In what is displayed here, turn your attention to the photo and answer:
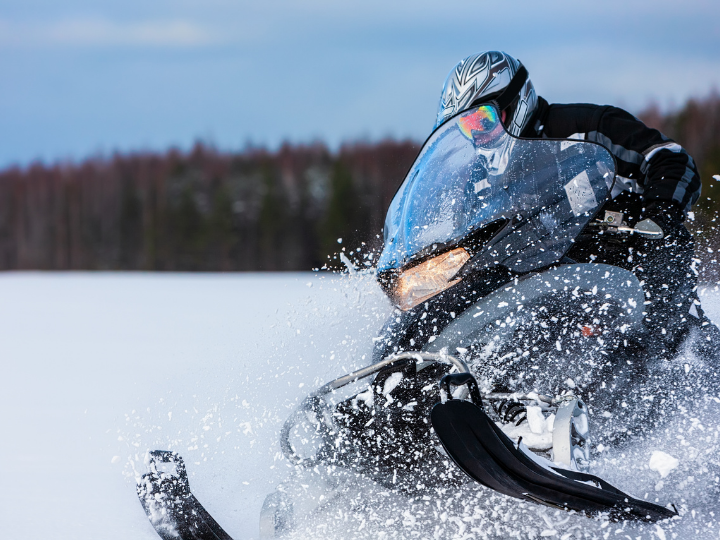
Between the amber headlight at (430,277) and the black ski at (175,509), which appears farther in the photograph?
the black ski at (175,509)

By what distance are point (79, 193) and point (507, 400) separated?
5659cm

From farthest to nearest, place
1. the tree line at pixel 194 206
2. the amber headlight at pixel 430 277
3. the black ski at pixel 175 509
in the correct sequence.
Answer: the tree line at pixel 194 206, the black ski at pixel 175 509, the amber headlight at pixel 430 277

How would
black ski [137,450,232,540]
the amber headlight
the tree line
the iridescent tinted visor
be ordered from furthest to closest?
the tree line < the iridescent tinted visor < black ski [137,450,232,540] < the amber headlight

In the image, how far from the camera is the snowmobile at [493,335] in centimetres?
233

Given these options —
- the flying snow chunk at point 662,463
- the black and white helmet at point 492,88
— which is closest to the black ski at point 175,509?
the flying snow chunk at point 662,463

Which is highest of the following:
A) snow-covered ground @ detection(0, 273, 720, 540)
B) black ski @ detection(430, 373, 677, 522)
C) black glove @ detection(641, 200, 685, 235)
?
black glove @ detection(641, 200, 685, 235)

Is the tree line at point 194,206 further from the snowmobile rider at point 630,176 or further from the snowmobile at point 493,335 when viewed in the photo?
the snowmobile at point 493,335

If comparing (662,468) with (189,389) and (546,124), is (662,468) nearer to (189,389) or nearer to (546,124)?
(546,124)

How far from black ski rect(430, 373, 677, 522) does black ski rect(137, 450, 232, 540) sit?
40.0 inches

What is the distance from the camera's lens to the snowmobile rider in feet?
8.45

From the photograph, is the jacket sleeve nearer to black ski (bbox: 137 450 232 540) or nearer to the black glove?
the black glove

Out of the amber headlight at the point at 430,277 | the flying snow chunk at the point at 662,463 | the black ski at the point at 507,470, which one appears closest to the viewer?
the black ski at the point at 507,470

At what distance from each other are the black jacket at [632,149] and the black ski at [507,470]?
4.34ft

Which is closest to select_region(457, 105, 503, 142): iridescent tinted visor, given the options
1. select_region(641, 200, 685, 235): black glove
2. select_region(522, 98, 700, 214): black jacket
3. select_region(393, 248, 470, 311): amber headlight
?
select_region(522, 98, 700, 214): black jacket
